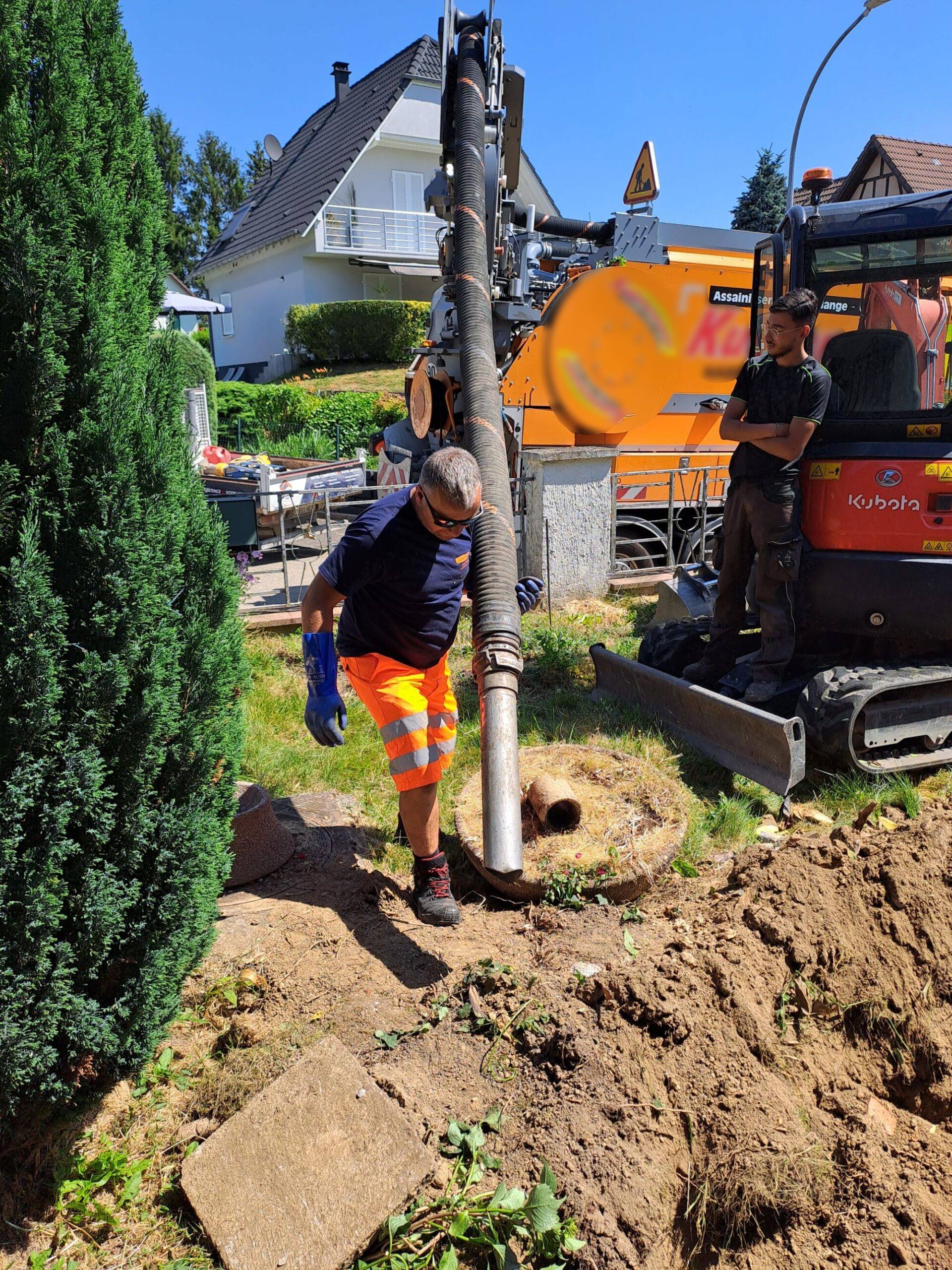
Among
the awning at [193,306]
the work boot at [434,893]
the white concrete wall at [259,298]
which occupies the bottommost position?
the work boot at [434,893]

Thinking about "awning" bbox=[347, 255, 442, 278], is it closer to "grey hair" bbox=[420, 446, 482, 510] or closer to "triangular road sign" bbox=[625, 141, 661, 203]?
"triangular road sign" bbox=[625, 141, 661, 203]

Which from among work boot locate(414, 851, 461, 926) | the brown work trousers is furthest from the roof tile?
work boot locate(414, 851, 461, 926)

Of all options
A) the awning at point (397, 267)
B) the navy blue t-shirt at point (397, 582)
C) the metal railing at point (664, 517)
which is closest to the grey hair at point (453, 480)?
the navy blue t-shirt at point (397, 582)

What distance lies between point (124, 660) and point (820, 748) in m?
3.72

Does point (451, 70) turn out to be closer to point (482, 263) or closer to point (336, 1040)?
point (482, 263)

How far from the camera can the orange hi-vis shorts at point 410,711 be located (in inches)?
137

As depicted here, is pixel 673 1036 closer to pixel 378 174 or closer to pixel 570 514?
pixel 570 514

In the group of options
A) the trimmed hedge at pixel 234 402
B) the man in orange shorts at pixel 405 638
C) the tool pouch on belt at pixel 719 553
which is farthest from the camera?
the trimmed hedge at pixel 234 402

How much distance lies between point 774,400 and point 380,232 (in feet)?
83.3

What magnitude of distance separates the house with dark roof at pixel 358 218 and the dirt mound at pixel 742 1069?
25224 millimetres

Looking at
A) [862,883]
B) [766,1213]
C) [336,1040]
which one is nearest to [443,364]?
[862,883]

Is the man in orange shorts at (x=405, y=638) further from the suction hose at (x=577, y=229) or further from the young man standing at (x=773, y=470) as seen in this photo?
the suction hose at (x=577, y=229)

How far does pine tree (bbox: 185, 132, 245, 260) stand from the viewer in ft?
153

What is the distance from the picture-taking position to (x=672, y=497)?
9.05 meters
